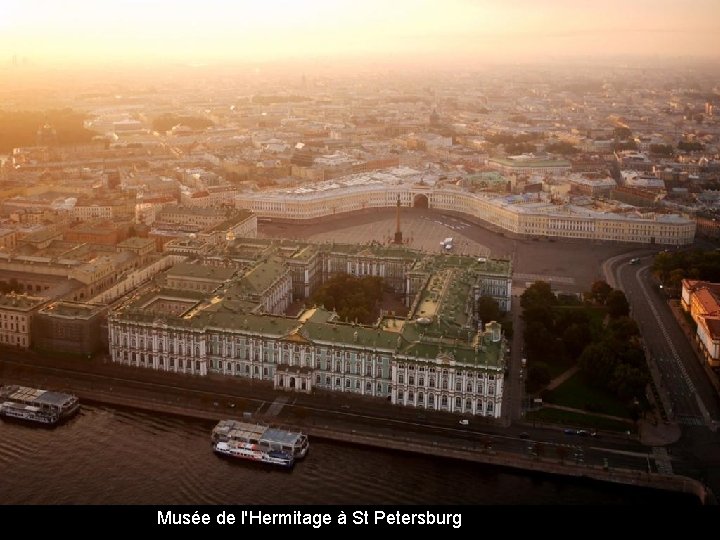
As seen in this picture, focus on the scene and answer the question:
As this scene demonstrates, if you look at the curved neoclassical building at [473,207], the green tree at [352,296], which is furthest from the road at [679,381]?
the green tree at [352,296]

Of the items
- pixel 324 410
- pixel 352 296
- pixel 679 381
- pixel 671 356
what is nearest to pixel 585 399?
pixel 679 381

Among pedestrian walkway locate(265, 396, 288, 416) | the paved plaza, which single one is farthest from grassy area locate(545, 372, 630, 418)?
the paved plaza

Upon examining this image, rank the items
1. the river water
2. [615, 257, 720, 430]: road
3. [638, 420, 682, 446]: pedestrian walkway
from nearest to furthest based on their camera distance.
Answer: the river water, [638, 420, 682, 446]: pedestrian walkway, [615, 257, 720, 430]: road

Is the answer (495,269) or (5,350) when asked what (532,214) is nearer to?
(495,269)

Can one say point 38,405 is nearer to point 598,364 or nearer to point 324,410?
point 324,410

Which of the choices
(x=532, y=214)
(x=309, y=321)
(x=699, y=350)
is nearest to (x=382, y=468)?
(x=309, y=321)

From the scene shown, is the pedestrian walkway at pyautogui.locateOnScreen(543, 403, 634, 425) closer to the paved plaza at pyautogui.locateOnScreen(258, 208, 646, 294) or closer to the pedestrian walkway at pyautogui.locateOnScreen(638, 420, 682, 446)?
the pedestrian walkway at pyautogui.locateOnScreen(638, 420, 682, 446)
